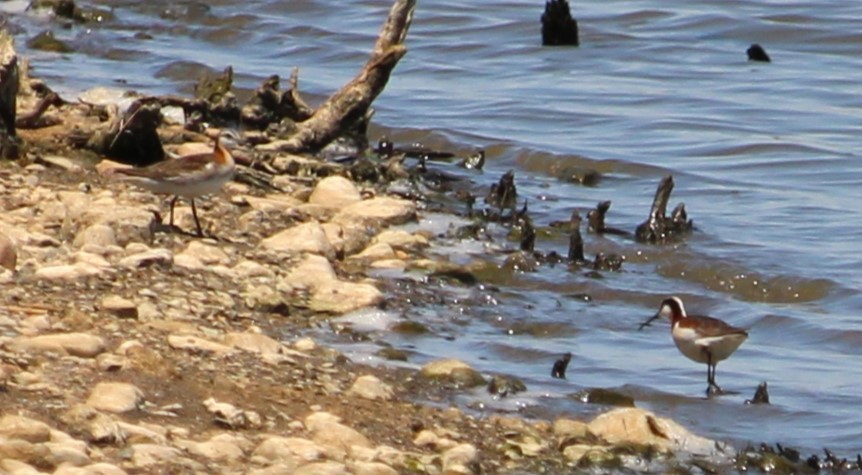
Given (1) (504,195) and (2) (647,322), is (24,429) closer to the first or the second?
(2) (647,322)

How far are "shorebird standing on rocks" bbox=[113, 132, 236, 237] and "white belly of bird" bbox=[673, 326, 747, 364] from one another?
2.74 m

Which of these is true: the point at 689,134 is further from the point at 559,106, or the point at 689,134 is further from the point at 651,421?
the point at 651,421

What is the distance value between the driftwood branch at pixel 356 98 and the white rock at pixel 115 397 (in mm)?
5767

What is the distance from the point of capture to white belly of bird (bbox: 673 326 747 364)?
8609 millimetres

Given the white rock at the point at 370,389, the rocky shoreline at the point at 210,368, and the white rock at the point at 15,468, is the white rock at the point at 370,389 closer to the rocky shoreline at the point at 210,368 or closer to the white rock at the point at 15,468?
the rocky shoreline at the point at 210,368

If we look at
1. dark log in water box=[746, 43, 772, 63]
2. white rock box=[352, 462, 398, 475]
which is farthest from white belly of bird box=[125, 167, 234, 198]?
dark log in water box=[746, 43, 772, 63]

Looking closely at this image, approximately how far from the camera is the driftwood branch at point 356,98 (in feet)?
39.0

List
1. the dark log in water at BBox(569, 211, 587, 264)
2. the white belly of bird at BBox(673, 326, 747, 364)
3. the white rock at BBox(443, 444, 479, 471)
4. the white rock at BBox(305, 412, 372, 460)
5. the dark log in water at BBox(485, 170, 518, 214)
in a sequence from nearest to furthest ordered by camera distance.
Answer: the white rock at BBox(305, 412, 372, 460), the white rock at BBox(443, 444, 479, 471), the white belly of bird at BBox(673, 326, 747, 364), the dark log in water at BBox(569, 211, 587, 264), the dark log in water at BBox(485, 170, 518, 214)

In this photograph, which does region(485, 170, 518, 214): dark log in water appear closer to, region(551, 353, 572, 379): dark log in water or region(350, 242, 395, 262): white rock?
region(350, 242, 395, 262): white rock

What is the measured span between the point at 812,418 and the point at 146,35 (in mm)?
12853

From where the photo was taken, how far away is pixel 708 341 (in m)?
8.59

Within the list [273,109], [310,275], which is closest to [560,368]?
[310,275]


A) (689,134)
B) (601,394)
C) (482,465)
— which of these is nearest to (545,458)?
(482,465)

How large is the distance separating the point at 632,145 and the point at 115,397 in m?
9.59
